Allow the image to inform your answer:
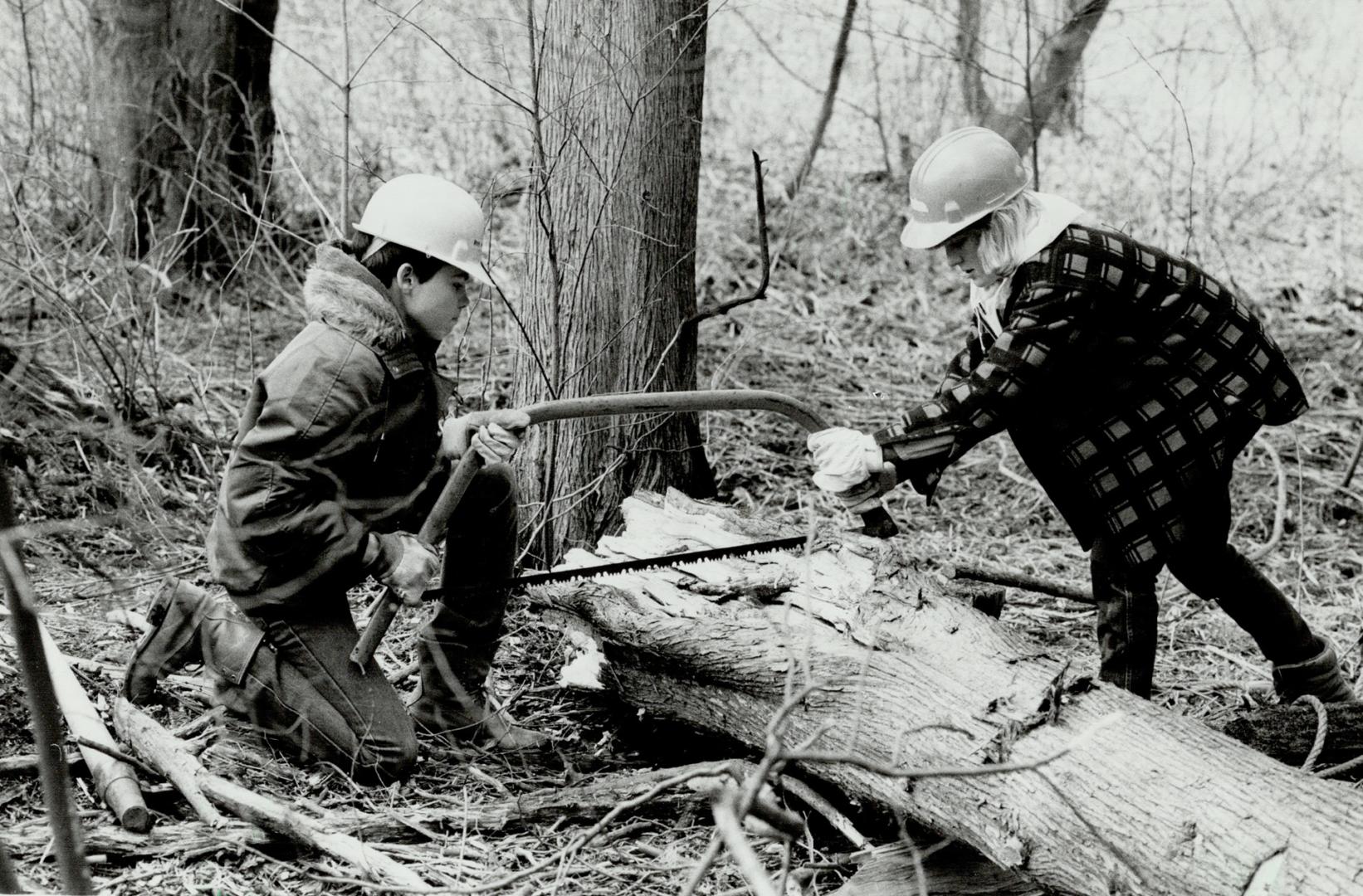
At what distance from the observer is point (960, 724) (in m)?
3.18

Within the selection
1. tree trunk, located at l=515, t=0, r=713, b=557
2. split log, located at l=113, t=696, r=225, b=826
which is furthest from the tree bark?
tree trunk, located at l=515, t=0, r=713, b=557

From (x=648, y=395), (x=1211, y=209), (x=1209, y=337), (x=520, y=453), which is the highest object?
(x=1211, y=209)

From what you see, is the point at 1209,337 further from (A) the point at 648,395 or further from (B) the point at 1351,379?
(B) the point at 1351,379

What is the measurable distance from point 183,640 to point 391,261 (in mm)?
1368

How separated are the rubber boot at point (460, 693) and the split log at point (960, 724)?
31 cm

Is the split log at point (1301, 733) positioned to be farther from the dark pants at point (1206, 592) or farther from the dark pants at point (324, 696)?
the dark pants at point (324, 696)

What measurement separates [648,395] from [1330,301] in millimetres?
6296

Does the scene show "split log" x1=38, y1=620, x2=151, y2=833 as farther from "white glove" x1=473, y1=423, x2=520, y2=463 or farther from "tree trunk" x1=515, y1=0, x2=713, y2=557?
"tree trunk" x1=515, y1=0, x2=713, y2=557

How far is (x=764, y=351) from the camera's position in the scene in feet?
25.3

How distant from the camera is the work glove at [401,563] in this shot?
377 cm

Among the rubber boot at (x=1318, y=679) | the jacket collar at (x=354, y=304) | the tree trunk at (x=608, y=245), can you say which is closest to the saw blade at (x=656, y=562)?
the tree trunk at (x=608, y=245)

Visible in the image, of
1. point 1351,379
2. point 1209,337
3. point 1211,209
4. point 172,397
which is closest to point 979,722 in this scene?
point 1209,337

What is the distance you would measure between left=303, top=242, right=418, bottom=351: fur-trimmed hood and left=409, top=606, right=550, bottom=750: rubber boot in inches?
39.8

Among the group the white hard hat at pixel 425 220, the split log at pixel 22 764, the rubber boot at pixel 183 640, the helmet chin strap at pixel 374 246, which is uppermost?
the white hard hat at pixel 425 220
